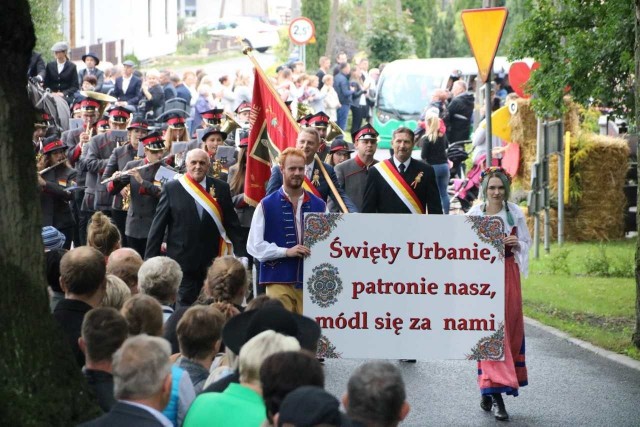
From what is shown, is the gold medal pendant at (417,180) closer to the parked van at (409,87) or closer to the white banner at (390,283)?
the white banner at (390,283)

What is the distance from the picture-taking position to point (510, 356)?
34.8 feet

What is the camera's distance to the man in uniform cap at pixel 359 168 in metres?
14.6

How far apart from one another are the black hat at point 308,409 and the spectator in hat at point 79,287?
2.92 metres

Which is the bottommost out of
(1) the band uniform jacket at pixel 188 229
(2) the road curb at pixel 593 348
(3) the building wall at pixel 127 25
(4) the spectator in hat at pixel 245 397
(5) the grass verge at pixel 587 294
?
(5) the grass verge at pixel 587 294

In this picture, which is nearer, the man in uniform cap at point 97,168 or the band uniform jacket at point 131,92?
the man in uniform cap at point 97,168

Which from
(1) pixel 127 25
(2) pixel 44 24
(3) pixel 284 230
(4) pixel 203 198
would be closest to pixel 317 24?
(1) pixel 127 25

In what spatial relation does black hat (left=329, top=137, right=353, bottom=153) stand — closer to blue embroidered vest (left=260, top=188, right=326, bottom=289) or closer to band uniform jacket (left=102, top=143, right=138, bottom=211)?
band uniform jacket (left=102, top=143, right=138, bottom=211)

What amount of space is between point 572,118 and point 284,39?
3685 cm

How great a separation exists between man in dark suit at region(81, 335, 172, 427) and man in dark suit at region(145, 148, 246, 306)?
6500 mm

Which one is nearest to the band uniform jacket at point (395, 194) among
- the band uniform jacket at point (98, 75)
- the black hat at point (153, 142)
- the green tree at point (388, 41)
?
the black hat at point (153, 142)

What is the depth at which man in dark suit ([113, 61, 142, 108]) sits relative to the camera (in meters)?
31.7

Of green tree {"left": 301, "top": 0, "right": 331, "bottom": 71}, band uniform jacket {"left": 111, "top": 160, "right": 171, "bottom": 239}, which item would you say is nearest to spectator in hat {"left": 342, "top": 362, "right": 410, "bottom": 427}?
band uniform jacket {"left": 111, "top": 160, "right": 171, "bottom": 239}

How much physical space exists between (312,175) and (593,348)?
10.1ft

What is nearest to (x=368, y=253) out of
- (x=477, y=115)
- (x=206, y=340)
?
(x=206, y=340)
